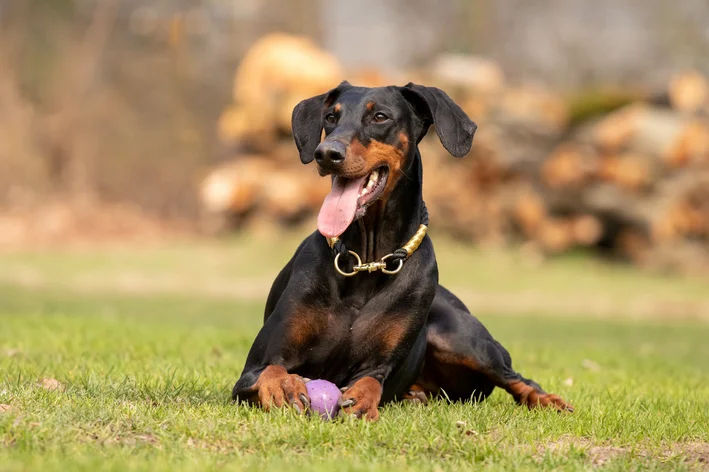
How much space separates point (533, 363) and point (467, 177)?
12.0m

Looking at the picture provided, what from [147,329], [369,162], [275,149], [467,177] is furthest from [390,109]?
[275,149]

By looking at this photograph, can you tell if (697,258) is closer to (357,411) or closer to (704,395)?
(704,395)

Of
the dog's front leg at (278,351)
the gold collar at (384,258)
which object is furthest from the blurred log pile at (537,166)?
the dog's front leg at (278,351)

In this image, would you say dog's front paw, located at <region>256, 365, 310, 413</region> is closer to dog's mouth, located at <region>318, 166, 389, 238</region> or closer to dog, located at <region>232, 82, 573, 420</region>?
dog, located at <region>232, 82, 573, 420</region>

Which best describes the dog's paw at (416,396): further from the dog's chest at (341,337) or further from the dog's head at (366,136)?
the dog's head at (366,136)

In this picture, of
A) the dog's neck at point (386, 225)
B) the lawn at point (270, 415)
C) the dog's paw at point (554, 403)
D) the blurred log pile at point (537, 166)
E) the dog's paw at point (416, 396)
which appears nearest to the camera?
the lawn at point (270, 415)

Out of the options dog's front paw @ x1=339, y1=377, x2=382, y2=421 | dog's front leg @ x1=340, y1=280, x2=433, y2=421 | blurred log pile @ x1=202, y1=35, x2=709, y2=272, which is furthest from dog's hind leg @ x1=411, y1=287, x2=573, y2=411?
blurred log pile @ x1=202, y1=35, x2=709, y2=272

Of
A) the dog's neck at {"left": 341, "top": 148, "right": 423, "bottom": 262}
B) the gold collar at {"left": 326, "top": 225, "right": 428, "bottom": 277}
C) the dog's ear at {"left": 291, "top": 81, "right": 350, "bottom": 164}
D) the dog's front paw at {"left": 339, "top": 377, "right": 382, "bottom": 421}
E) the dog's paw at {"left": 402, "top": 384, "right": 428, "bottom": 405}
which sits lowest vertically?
the dog's paw at {"left": 402, "top": 384, "right": 428, "bottom": 405}

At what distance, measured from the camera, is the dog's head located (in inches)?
169

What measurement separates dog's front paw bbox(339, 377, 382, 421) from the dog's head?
0.68 m

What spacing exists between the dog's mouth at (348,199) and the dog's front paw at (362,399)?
0.68 meters

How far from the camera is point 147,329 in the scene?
8812 millimetres

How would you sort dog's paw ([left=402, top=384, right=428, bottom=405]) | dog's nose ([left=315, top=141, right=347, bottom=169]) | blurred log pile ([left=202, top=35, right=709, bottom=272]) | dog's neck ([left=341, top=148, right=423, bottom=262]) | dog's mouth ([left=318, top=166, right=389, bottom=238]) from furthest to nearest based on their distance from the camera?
blurred log pile ([left=202, top=35, right=709, bottom=272]) → dog's paw ([left=402, top=384, right=428, bottom=405]) → dog's neck ([left=341, top=148, right=423, bottom=262]) → dog's mouth ([left=318, top=166, right=389, bottom=238]) → dog's nose ([left=315, top=141, right=347, bottom=169])

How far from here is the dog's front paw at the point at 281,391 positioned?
4047 mm
